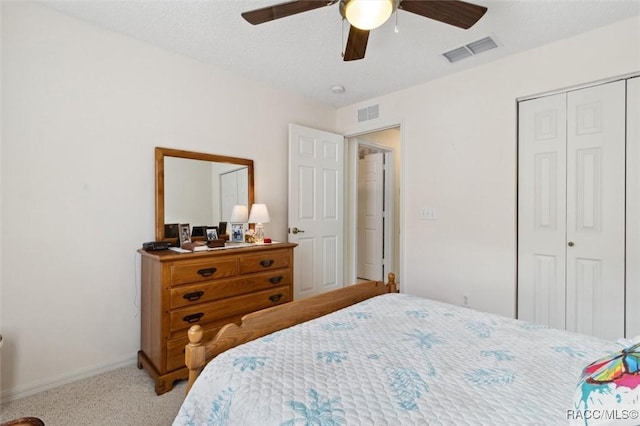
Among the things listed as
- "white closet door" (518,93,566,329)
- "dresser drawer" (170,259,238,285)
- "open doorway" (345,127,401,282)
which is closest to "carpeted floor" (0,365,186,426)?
"dresser drawer" (170,259,238,285)

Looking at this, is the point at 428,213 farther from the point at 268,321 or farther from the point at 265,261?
the point at 268,321

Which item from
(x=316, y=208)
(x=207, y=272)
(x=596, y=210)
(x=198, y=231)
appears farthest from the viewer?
(x=316, y=208)

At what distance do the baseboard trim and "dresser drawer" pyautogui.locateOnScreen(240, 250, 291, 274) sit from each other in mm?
1108

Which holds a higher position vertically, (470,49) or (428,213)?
(470,49)

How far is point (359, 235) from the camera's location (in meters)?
5.04

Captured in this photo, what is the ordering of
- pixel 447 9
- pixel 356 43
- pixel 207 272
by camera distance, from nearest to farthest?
pixel 447 9
pixel 356 43
pixel 207 272

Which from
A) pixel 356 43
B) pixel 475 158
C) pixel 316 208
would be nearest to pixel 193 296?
pixel 316 208

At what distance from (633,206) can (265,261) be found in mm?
2711

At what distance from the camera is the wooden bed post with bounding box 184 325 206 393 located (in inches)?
45.5

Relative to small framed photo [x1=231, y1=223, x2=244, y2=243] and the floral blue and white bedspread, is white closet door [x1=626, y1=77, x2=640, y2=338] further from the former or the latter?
small framed photo [x1=231, y1=223, x2=244, y2=243]

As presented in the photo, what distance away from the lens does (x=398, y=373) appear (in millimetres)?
1029

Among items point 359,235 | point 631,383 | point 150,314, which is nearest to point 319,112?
point 359,235

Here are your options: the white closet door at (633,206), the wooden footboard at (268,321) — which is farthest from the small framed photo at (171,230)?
the white closet door at (633,206)

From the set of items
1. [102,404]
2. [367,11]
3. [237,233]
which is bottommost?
[102,404]
